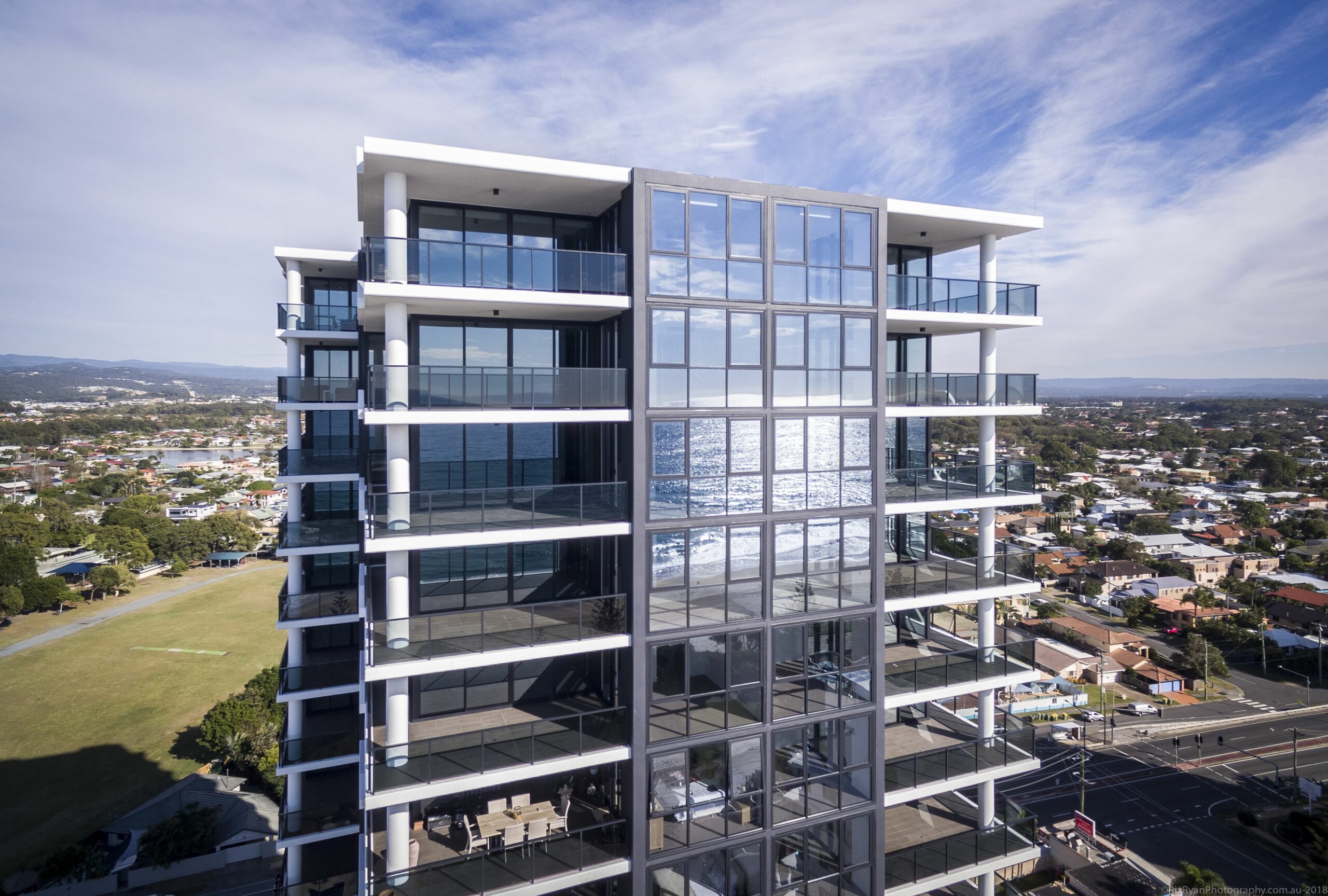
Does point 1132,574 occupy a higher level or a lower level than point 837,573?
lower

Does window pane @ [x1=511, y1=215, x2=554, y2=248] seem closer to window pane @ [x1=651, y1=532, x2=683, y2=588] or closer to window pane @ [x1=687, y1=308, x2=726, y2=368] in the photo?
window pane @ [x1=687, y1=308, x2=726, y2=368]

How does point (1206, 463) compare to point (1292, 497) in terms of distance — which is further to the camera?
point (1206, 463)

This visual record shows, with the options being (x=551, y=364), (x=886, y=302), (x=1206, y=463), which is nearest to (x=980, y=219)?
(x=886, y=302)

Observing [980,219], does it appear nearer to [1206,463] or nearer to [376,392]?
[376,392]

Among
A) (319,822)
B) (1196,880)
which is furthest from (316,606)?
(1196,880)

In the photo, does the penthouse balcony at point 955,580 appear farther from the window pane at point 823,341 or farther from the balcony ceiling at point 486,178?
the balcony ceiling at point 486,178

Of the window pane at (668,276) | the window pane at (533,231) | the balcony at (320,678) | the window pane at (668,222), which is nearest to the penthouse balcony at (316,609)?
the balcony at (320,678)

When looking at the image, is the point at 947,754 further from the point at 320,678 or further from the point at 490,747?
the point at 320,678
